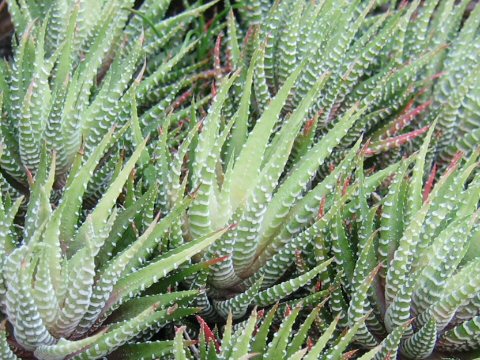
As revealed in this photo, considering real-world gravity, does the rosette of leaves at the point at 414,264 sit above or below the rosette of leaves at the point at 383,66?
below

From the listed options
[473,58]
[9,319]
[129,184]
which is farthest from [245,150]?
[473,58]

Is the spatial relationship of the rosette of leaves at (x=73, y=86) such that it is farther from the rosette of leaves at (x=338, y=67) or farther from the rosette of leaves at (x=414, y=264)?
the rosette of leaves at (x=414, y=264)

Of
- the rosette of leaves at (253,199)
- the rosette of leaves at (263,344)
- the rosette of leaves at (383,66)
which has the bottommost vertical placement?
the rosette of leaves at (263,344)

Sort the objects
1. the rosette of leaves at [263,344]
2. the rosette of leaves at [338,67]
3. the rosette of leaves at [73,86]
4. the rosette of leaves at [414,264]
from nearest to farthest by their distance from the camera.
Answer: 1. the rosette of leaves at [263,344]
2. the rosette of leaves at [414,264]
3. the rosette of leaves at [73,86]
4. the rosette of leaves at [338,67]

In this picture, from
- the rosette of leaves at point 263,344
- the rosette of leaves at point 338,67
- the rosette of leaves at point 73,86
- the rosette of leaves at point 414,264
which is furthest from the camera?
the rosette of leaves at point 338,67

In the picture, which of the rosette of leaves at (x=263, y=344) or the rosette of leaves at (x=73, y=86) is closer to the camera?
the rosette of leaves at (x=263, y=344)

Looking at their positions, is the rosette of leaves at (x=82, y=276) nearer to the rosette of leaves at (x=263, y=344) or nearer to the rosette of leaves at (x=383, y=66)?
the rosette of leaves at (x=263, y=344)

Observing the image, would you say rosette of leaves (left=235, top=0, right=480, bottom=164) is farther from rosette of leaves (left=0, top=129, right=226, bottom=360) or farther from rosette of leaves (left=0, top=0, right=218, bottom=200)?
rosette of leaves (left=0, top=129, right=226, bottom=360)

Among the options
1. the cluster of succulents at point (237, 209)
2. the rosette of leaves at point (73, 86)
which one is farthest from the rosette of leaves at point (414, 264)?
the rosette of leaves at point (73, 86)

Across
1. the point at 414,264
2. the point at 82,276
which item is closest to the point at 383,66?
the point at 414,264
